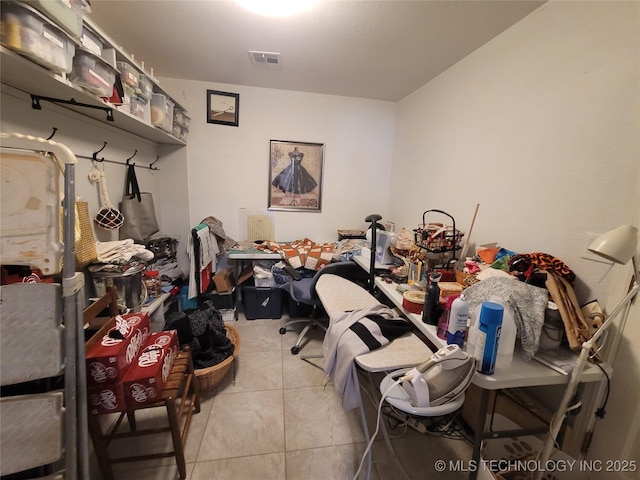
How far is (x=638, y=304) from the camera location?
100 cm

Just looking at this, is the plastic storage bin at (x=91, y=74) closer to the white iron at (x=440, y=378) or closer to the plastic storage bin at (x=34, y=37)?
the plastic storage bin at (x=34, y=37)

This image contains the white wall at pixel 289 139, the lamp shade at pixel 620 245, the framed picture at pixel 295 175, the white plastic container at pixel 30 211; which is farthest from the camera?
the framed picture at pixel 295 175

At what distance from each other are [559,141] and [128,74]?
2.48 metres

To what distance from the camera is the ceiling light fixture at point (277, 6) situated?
1.40 metres

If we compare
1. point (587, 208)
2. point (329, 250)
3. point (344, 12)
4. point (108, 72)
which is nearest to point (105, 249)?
point (108, 72)

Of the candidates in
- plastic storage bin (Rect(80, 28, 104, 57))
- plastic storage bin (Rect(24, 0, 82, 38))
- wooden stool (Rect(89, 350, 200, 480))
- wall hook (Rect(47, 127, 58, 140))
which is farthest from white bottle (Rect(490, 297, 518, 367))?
wall hook (Rect(47, 127, 58, 140))

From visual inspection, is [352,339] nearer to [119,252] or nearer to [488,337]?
[488,337]

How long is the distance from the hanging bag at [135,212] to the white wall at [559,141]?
258cm

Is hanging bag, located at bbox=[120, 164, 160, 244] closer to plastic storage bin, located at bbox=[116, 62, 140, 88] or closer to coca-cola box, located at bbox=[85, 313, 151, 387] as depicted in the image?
plastic storage bin, located at bbox=[116, 62, 140, 88]

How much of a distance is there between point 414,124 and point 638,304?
7.33 feet

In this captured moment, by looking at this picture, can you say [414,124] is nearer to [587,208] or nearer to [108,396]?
[587,208]

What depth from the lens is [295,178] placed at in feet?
9.80

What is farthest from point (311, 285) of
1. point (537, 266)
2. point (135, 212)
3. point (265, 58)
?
point (265, 58)

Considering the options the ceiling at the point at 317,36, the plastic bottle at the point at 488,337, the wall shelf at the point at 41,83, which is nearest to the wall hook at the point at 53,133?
the wall shelf at the point at 41,83
